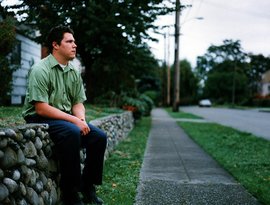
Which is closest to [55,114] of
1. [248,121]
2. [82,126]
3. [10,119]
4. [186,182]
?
[82,126]

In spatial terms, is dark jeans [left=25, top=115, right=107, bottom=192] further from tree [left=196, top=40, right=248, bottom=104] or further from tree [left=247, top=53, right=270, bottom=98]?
tree [left=247, top=53, right=270, bottom=98]

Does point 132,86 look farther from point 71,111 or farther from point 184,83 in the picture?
point 184,83

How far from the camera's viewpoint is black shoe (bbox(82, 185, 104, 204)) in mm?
4328

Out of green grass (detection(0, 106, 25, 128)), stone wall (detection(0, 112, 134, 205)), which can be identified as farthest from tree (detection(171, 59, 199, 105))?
stone wall (detection(0, 112, 134, 205))

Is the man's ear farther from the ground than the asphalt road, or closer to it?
farther from the ground

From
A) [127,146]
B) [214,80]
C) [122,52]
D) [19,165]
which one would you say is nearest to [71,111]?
[19,165]

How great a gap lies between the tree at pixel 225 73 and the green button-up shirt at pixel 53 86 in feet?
222

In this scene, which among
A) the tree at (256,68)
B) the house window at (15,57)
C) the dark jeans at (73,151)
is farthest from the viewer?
the tree at (256,68)

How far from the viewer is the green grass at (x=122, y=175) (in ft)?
15.5

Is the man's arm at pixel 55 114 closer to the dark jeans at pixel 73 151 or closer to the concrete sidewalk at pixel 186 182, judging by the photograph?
the dark jeans at pixel 73 151

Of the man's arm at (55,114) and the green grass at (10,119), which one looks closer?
the man's arm at (55,114)

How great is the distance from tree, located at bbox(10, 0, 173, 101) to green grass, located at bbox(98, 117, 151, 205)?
394cm

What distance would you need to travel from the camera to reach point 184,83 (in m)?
87.6

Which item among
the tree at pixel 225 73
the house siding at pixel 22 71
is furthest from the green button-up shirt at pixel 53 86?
the tree at pixel 225 73
